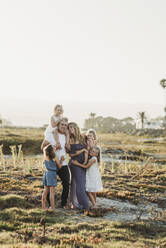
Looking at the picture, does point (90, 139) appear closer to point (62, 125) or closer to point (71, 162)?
point (71, 162)

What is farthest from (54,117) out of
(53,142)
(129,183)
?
(129,183)

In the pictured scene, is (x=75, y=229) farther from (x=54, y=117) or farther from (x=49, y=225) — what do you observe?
(x=54, y=117)

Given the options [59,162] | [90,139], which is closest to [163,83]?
[90,139]

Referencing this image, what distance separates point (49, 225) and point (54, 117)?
2962 mm

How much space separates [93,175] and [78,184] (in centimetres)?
60

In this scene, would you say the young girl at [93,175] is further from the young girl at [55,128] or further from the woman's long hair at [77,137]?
the young girl at [55,128]

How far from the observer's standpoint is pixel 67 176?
9242mm

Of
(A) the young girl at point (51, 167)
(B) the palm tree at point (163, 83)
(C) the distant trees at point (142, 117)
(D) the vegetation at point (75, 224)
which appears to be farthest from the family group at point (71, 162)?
(C) the distant trees at point (142, 117)

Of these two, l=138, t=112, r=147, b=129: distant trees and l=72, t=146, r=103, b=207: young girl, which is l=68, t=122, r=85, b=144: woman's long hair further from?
l=138, t=112, r=147, b=129: distant trees

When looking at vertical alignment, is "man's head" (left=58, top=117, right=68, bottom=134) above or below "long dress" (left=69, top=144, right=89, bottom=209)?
above

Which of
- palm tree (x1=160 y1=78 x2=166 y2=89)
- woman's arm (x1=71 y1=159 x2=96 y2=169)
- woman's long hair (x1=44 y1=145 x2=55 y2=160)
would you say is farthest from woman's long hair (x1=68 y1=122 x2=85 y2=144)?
palm tree (x1=160 y1=78 x2=166 y2=89)

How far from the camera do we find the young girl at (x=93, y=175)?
31.8ft

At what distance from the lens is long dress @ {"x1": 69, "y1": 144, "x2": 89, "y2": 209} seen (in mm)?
9461

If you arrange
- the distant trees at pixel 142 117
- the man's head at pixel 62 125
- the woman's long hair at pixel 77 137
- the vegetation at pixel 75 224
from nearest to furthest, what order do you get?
the vegetation at pixel 75 224, the man's head at pixel 62 125, the woman's long hair at pixel 77 137, the distant trees at pixel 142 117
